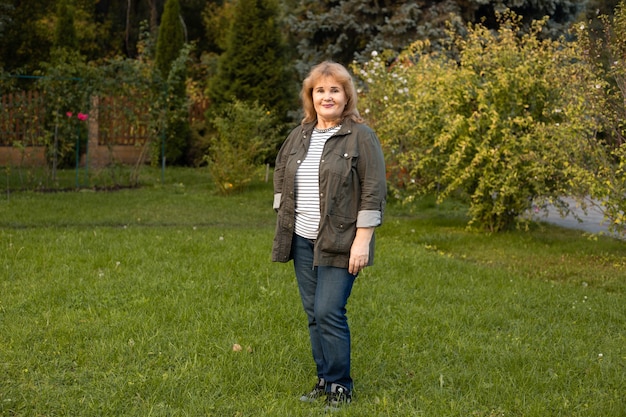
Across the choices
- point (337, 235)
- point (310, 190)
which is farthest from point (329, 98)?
point (337, 235)

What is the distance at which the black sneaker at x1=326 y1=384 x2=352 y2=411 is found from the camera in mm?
4059

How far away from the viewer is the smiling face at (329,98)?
3.95 meters

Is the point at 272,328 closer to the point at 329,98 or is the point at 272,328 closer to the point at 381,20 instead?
the point at 329,98

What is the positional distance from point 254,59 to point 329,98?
16530mm

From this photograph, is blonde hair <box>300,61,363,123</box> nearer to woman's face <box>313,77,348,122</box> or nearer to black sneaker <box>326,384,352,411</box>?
woman's face <box>313,77,348,122</box>

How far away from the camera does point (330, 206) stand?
3842 mm

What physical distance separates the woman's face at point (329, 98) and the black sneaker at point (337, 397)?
1328 mm

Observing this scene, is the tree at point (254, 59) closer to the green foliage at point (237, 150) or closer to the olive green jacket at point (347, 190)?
the green foliage at point (237, 150)

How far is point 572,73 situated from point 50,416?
6842 mm

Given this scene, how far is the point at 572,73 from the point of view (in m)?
8.85

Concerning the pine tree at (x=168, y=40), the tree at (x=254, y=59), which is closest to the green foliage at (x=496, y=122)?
the tree at (x=254, y=59)

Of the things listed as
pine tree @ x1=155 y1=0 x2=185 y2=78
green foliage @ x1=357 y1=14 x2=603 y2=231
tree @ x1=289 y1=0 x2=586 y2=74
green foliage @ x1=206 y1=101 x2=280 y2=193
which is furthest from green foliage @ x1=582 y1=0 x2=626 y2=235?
pine tree @ x1=155 y1=0 x2=185 y2=78

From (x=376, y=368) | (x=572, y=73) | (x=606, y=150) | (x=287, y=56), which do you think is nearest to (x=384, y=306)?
(x=376, y=368)

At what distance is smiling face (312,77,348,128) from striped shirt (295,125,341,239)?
8 centimetres
